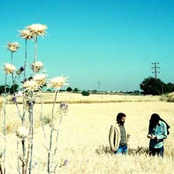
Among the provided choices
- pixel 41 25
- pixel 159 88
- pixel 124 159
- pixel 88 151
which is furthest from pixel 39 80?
pixel 159 88

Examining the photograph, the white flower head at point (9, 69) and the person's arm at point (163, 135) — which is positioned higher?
the white flower head at point (9, 69)

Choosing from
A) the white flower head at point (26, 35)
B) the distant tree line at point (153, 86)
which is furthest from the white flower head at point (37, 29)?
the distant tree line at point (153, 86)

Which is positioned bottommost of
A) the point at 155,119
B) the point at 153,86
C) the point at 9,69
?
the point at 155,119

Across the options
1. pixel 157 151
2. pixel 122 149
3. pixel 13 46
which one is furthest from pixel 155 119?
pixel 13 46

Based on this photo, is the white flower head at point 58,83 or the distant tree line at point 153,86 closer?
the white flower head at point 58,83

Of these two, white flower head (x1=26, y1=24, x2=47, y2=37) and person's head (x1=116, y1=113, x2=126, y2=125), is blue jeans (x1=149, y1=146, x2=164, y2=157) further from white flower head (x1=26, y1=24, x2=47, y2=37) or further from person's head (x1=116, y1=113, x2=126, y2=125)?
white flower head (x1=26, y1=24, x2=47, y2=37)

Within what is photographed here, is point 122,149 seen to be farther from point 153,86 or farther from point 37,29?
point 153,86

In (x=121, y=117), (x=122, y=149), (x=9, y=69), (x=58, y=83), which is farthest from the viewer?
(x=122, y=149)

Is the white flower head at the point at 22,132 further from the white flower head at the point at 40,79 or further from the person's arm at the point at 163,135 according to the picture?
the person's arm at the point at 163,135

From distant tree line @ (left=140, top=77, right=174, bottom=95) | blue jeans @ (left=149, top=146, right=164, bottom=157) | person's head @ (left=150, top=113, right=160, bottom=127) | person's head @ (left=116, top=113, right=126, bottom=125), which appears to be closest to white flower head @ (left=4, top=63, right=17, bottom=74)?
person's head @ (left=150, top=113, right=160, bottom=127)

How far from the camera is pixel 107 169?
6672mm

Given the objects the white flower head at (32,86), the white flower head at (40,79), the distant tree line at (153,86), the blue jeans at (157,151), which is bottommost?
the blue jeans at (157,151)

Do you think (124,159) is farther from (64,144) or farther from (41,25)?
(41,25)

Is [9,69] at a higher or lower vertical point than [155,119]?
higher
